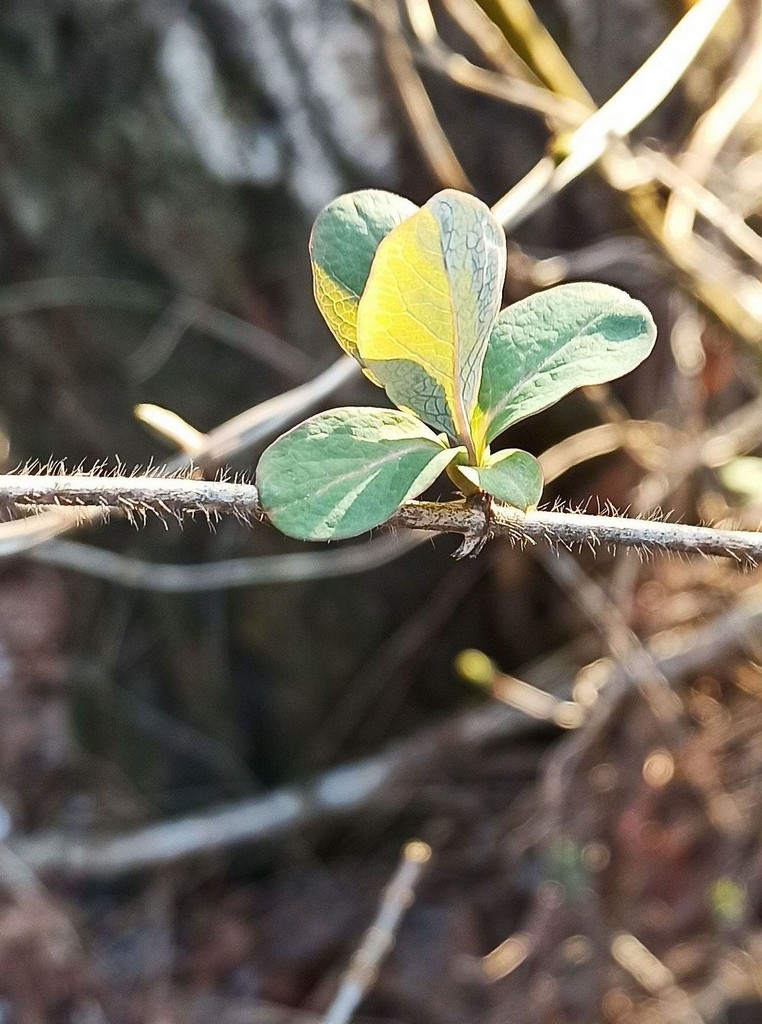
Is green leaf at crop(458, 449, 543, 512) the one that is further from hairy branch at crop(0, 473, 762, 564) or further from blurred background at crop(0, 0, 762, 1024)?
blurred background at crop(0, 0, 762, 1024)

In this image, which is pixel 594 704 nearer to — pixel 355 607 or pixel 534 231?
pixel 355 607

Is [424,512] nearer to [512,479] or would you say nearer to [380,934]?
[512,479]

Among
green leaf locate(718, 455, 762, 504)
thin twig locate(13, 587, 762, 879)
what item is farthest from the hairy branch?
thin twig locate(13, 587, 762, 879)

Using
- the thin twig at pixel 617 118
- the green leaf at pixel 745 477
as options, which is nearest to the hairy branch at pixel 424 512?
the thin twig at pixel 617 118

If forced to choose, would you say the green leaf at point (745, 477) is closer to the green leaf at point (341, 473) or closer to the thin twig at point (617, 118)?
the thin twig at point (617, 118)

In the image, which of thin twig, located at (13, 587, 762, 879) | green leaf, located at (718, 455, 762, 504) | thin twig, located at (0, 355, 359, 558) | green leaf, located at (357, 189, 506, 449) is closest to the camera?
green leaf, located at (357, 189, 506, 449)

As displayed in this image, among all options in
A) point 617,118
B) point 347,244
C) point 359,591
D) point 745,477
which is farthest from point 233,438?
point 359,591

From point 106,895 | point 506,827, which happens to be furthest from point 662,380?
point 106,895
